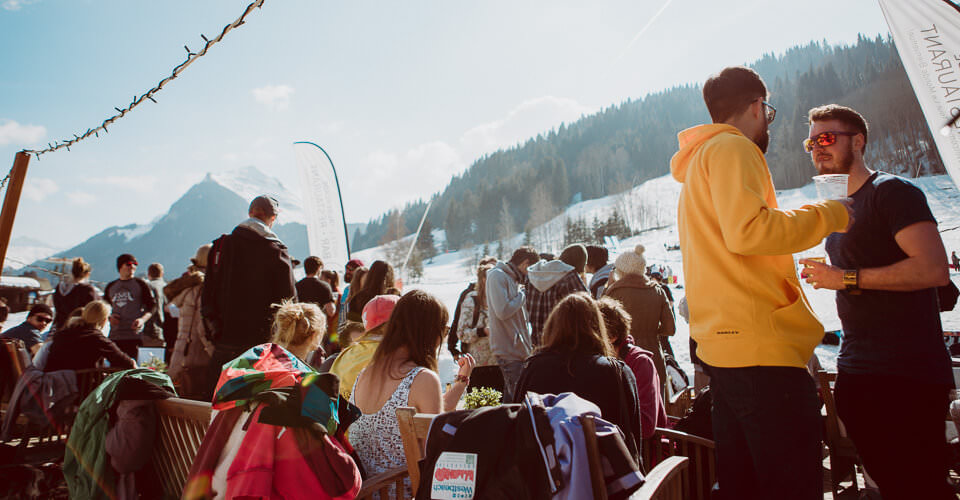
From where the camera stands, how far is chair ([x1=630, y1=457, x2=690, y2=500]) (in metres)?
1.43

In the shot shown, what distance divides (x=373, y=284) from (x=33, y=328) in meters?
4.62

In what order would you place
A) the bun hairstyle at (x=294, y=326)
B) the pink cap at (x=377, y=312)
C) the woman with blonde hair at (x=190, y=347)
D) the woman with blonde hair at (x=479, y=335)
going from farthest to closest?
the woman with blonde hair at (x=479, y=335) < the woman with blonde hair at (x=190, y=347) < the pink cap at (x=377, y=312) < the bun hairstyle at (x=294, y=326)

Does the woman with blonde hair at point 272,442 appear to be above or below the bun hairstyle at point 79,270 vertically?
below

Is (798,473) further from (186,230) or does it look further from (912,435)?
(186,230)

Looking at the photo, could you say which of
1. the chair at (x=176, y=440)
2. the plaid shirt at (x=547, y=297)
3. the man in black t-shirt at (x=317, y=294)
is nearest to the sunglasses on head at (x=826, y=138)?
the plaid shirt at (x=547, y=297)

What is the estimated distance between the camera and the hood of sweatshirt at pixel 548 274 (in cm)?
477

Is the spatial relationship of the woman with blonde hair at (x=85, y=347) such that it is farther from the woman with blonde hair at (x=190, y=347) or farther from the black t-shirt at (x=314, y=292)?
the black t-shirt at (x=314, y=292)

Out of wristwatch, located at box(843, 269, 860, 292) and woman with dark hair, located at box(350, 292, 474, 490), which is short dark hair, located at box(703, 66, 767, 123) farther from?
woman with dark hair, located at box(350, 292, 474, 490)

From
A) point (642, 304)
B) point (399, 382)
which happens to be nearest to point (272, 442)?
point (399, 382)

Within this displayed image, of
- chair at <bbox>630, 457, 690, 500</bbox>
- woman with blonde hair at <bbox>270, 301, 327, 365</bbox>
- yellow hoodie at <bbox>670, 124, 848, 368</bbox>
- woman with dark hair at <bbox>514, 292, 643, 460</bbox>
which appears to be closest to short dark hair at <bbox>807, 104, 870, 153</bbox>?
yellow hoodie at <bbox>670, 124, 848, 368</bbox>

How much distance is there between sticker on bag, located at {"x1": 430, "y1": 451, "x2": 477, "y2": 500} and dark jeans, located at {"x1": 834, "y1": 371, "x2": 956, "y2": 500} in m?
1.52

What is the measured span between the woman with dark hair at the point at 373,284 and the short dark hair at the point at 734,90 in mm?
3452

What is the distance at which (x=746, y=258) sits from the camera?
5.07 ft

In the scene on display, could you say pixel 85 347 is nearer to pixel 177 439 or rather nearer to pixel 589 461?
pixel 177 439
